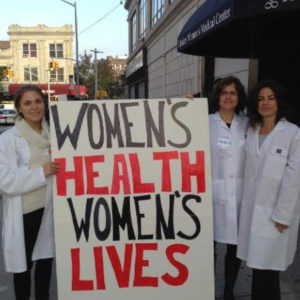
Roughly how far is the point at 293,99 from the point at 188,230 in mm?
3918

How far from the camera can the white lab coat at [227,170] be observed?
8.99ft

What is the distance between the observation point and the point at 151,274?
2639 mm

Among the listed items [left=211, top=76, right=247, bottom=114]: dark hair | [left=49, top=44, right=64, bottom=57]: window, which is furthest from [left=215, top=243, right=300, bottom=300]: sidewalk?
[left=49, top=44, right=64, bottom=57]: window

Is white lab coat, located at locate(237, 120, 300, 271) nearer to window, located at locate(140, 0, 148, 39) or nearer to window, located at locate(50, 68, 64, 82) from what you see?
window, located at locate(140, 0, 148, 39)

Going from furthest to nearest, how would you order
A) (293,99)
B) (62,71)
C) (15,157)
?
(62,71)
(293,99)
(15,157)

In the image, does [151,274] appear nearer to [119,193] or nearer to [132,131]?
[119,193]

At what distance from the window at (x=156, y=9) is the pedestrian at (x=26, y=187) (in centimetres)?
1260

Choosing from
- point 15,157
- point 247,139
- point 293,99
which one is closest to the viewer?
point 15,157

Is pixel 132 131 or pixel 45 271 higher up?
pixel 132 131

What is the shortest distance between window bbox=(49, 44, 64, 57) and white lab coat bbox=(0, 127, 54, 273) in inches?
1913

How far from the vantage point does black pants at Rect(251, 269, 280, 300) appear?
2.68 metres

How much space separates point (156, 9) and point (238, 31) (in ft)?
36.4

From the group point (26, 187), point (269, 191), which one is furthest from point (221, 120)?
point (26, 187)

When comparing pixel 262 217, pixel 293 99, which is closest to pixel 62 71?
pixel 293 99
